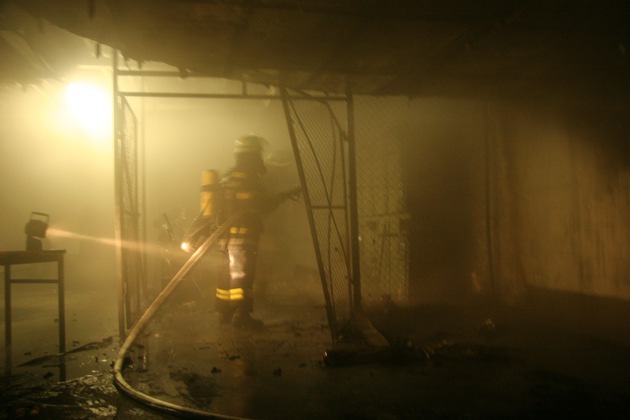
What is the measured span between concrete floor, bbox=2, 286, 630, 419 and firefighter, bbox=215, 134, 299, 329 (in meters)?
0.44

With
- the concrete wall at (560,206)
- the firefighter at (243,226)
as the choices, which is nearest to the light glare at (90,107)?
the firefighter at (243,226)

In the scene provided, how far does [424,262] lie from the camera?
7016 mm

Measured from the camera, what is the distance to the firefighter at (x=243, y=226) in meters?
5.86

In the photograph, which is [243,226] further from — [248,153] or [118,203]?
[118,203]

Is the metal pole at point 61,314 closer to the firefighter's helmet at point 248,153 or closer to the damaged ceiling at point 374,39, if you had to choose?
the firefighter's helmet at point 248,153

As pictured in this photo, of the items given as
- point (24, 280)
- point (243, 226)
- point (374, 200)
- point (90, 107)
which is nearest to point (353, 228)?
point (243, 226)

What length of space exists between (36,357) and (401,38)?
5.16 metres

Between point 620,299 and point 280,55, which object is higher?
point 280,55

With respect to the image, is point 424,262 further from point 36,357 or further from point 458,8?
point 36,357

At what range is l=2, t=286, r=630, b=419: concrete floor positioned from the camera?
307cm

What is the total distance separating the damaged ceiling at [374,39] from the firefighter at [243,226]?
1.28 metres

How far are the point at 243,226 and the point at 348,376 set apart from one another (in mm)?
2857

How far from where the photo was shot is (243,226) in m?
6.02

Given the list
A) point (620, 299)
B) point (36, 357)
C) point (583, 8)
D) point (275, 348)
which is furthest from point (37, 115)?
point (620, 299)
